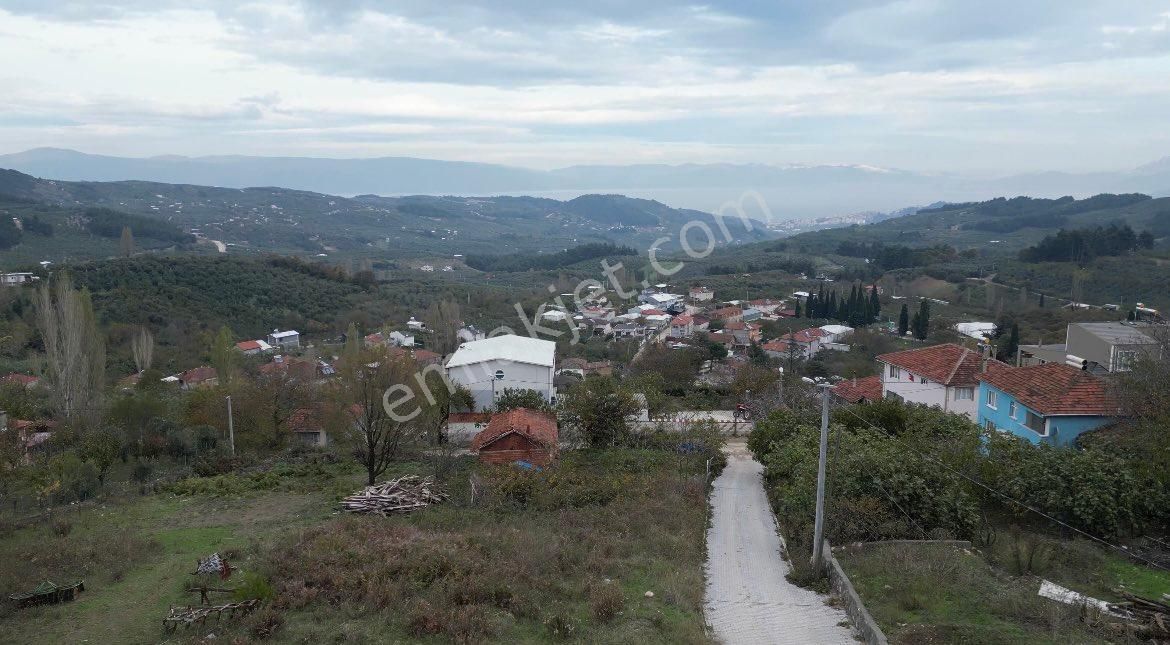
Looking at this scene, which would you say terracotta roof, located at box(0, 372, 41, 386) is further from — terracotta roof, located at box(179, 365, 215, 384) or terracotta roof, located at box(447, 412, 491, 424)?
terracotta roof, located at box(447, 412, 491, 424)

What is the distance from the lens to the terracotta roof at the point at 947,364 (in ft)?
65.1

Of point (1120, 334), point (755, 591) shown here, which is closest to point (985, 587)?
point (755, 591)

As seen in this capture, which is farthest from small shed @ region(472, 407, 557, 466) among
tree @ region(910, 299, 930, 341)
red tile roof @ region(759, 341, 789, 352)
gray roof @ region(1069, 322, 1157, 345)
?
tree @ region(910, 299, 930, 341)

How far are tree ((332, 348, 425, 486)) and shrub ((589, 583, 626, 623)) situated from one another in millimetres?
8117

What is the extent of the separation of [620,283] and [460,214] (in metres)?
119

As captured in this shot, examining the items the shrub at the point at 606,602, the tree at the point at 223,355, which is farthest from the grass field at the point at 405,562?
the tree at the point at 223,355

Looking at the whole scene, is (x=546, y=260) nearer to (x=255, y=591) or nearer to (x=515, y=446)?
(x=515, y=446)

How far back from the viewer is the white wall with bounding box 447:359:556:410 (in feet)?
78.9

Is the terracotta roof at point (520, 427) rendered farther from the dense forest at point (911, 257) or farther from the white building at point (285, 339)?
the dense forest at point (911, 257)

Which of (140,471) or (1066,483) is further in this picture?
(140,471)

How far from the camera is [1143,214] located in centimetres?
9750

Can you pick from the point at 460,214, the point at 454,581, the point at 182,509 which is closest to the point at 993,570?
the point at 454,581

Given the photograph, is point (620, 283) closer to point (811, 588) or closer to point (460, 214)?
point (811, 588)

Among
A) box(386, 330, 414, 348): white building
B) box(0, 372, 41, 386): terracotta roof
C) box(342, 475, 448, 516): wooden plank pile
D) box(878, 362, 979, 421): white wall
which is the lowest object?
box(386, 330, 414, 348): white building
